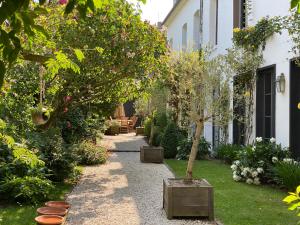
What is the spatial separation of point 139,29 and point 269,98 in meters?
3.97

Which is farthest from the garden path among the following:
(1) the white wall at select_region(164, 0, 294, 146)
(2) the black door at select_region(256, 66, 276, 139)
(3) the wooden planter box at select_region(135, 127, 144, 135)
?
(3) the wooden planter box at select_region(135, 127, 144, 135)

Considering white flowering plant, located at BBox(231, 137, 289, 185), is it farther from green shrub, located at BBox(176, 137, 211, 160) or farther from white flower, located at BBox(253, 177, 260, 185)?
green shrub, located at BBox(176, 137, 211, 160)

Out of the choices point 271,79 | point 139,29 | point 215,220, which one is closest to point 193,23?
point 271,79

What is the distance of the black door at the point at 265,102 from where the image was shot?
35.7 feet

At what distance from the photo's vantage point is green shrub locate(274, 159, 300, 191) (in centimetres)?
804

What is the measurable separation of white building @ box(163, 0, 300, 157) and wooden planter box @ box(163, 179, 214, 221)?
11.3 ft

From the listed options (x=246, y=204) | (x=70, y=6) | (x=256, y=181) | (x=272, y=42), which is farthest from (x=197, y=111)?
(x=70, y=6)

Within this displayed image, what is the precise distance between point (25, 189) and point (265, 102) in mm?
6556

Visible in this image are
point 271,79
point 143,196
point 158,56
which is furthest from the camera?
point 271,79

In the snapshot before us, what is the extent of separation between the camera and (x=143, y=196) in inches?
331

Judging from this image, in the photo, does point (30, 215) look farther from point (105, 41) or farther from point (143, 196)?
point (105, 41)

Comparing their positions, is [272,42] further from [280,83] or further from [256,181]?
[256,181]

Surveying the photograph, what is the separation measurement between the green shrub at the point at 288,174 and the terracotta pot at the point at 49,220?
4.34 metres

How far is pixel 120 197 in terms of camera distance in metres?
8.34
